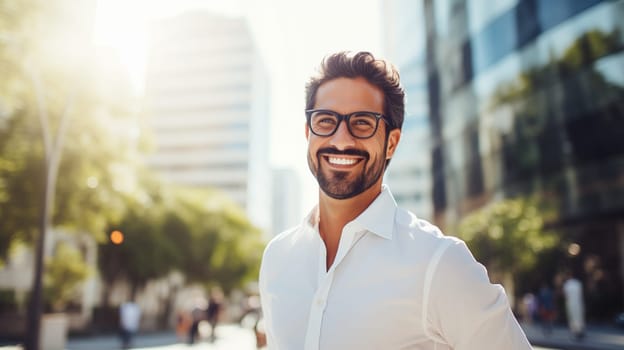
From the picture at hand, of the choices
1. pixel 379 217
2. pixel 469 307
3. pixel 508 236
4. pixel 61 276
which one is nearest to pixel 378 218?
pixel 379 217

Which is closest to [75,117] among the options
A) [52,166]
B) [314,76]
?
[52,166]

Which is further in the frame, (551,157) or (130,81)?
(551,157)

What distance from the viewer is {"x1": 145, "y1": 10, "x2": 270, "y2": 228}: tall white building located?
9425 centimetres

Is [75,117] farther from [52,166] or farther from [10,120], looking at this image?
[52,166]

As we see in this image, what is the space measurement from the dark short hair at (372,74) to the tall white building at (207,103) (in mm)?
90970

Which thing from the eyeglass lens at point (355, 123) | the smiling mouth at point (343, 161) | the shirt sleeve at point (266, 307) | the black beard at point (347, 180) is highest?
the eyeglass lens at point (355, 123)

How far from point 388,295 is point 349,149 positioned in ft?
1.70

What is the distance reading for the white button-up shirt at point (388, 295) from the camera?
58.4 inches

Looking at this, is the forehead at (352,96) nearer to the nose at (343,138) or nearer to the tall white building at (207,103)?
the nose at (343,138)

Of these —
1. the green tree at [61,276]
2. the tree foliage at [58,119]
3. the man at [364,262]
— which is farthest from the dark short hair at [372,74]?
the green tree at [61,276]

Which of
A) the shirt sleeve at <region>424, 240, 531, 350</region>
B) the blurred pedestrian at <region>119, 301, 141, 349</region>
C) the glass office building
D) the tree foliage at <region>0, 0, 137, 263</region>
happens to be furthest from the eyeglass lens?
the glass office building

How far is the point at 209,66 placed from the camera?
101 metres

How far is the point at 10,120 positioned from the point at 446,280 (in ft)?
53.0

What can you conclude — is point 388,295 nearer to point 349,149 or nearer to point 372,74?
point 349,149
